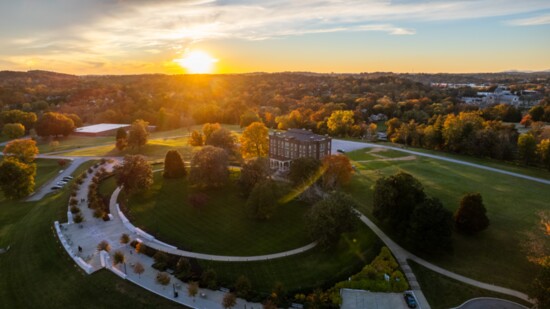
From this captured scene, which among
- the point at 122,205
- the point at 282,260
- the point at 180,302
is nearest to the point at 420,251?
the point at 282,260

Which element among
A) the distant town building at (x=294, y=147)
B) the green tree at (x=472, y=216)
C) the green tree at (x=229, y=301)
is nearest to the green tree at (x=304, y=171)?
the distant town building at (x=294, y=147)

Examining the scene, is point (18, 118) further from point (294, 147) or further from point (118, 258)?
point (118, 258)

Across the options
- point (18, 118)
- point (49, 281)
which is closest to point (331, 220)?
point (49, 281)

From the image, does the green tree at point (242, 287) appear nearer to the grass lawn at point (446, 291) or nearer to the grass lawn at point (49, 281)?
the grass lawn at point (49, 281)

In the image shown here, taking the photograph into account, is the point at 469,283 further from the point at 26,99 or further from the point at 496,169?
the point at 26,99

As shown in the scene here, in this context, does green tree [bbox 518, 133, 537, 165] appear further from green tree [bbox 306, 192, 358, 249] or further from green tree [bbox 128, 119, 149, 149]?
green tree [bbox 128, 119, 149, 149]

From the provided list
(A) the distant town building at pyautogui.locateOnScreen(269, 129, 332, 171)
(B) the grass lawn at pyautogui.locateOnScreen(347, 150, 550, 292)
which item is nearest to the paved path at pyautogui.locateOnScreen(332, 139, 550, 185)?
(B) the grass lawn at pyautogui.locateOnScreen(347, 150, 550, 292)
